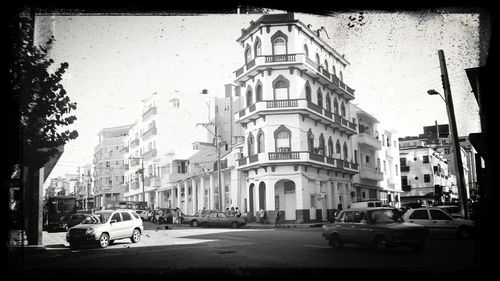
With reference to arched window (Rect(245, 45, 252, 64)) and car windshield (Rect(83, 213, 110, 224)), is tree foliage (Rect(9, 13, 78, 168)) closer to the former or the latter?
car windshield (Rect(83, 213, 110, 224))

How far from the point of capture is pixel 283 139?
1437 inches

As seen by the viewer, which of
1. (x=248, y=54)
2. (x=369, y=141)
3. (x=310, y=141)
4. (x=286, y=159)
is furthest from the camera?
(x=369, y=141)

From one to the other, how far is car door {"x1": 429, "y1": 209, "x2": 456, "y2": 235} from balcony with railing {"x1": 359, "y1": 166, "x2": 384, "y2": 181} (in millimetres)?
28515

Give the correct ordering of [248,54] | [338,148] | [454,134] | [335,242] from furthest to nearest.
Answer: [338,148] < [248,54] < [454,134] < [335,242]

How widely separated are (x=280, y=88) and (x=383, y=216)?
24094mm

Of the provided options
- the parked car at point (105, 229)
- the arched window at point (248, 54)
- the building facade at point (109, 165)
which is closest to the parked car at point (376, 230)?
the parked car at point (105, 229)

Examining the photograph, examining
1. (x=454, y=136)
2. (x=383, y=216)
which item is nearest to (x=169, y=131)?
(x=454, y=136)

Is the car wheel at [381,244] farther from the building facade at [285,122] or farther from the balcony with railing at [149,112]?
the balcony with railing at [149,112]

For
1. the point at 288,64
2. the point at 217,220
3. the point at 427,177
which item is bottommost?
the point at 217,220

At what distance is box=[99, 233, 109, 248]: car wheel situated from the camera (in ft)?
56.0

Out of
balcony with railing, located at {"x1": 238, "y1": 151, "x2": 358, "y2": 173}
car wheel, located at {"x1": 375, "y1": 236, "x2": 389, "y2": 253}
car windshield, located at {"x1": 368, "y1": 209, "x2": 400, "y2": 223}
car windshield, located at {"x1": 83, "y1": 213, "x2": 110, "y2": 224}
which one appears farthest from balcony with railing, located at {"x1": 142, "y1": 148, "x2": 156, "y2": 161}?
car wheel, located at {"x1": 375, "y1": 236, "x2": 389, "y2": 253}

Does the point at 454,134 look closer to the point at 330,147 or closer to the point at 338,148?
the point at 330,147

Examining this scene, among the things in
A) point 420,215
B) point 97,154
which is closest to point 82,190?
point 97,154

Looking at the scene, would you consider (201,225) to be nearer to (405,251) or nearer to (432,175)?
(405,251)
